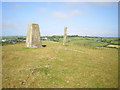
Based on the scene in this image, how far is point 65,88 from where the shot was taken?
7.69m

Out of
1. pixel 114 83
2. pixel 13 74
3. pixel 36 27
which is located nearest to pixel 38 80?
pixel 13 74

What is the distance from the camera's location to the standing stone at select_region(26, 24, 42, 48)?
22.8 m

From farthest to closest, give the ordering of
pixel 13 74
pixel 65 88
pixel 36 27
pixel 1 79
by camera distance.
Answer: pixel 36 27 → pixel 13 74 → pixel 1 79 → pixel 65 88

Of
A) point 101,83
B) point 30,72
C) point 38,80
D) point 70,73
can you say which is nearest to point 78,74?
point 70,73

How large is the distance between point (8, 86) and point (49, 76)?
3.26m

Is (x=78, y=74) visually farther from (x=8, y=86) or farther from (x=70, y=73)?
(x=8, y=86)

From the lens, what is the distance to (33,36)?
2281cm

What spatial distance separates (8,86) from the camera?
802cm

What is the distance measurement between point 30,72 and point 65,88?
4.14 metres

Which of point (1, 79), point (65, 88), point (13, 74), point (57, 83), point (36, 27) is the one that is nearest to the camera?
point (65, 88)

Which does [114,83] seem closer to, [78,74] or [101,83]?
[101,83]

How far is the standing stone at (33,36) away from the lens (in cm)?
2280

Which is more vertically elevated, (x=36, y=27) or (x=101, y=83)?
(x=36, y=27)

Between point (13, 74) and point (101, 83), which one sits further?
point (13, 74)
